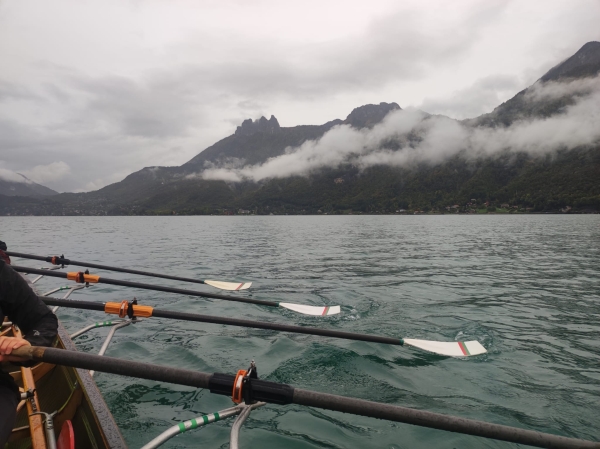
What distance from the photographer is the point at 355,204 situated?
7608 inches

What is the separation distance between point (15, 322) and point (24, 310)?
0.40 feet

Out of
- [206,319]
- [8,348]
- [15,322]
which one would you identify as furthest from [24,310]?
[206,319]

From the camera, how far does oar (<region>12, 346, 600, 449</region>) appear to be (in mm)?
2721

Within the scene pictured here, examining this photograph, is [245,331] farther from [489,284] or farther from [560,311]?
[489,284]

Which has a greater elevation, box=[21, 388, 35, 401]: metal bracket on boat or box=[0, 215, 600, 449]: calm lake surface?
box=[21, 388, 35, 401]: metal bracket on boat

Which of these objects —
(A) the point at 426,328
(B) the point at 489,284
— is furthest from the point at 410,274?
(A) the point at 426,328

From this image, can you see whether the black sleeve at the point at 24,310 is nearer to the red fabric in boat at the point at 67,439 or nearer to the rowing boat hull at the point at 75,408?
the red fabric in boat at the point at 67,439

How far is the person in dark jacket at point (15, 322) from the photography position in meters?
3.14

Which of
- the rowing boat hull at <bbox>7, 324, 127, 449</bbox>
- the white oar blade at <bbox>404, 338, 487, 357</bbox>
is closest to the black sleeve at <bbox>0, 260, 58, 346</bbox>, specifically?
the rowing boat hull at <bbox>7, 324, 127, 449</bbox>

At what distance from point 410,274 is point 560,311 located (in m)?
7.39

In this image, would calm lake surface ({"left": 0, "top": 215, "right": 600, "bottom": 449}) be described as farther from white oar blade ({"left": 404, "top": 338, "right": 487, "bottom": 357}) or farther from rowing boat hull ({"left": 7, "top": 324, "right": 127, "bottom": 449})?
rowing boat hull ({"left": 7, "top": 324, "right": 127, "bottom": 449})

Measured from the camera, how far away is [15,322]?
135 inches

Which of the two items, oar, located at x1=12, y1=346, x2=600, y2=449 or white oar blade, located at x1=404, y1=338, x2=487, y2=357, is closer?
oar, located at x1=12, y1=346, x2=600, y2=449

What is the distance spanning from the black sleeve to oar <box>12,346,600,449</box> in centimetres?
37
